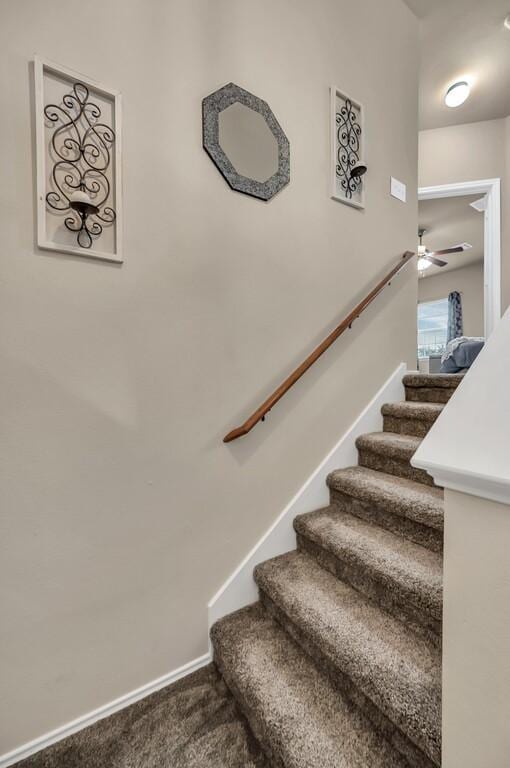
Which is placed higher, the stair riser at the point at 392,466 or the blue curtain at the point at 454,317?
the blue curtain at the point at 454,317

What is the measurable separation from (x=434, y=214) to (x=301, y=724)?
18.0 ft

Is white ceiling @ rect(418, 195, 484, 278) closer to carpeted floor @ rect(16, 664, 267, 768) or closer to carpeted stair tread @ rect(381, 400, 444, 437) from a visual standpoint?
carpeted stair tread @ rect(381, 400, 444, 437)

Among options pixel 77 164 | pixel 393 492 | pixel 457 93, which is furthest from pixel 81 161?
pixel 457 93

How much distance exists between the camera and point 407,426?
1938mm

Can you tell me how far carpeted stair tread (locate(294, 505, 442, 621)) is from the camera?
107 centimetres

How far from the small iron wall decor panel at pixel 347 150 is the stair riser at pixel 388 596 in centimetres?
182

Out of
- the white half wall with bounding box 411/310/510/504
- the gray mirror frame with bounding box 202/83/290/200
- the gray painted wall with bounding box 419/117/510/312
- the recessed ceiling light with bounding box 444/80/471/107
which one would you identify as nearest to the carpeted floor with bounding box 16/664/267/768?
the white half wall with bounding box 411/310/510/504

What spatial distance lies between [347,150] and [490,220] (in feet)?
7.69

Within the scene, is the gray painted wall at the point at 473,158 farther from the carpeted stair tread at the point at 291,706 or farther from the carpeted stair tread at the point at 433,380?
the carpeted stair tread at the point at 291,706

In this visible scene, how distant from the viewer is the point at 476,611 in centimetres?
59

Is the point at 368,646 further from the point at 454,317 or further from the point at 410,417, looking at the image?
the point at 454,317

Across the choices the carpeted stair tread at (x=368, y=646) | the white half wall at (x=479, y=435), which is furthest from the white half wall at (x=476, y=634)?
the carpeted stair tread at (x=368, y=646)

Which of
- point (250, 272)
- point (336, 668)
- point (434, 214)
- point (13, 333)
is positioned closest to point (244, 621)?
point (336, 668)

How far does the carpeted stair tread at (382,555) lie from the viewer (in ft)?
3.52
